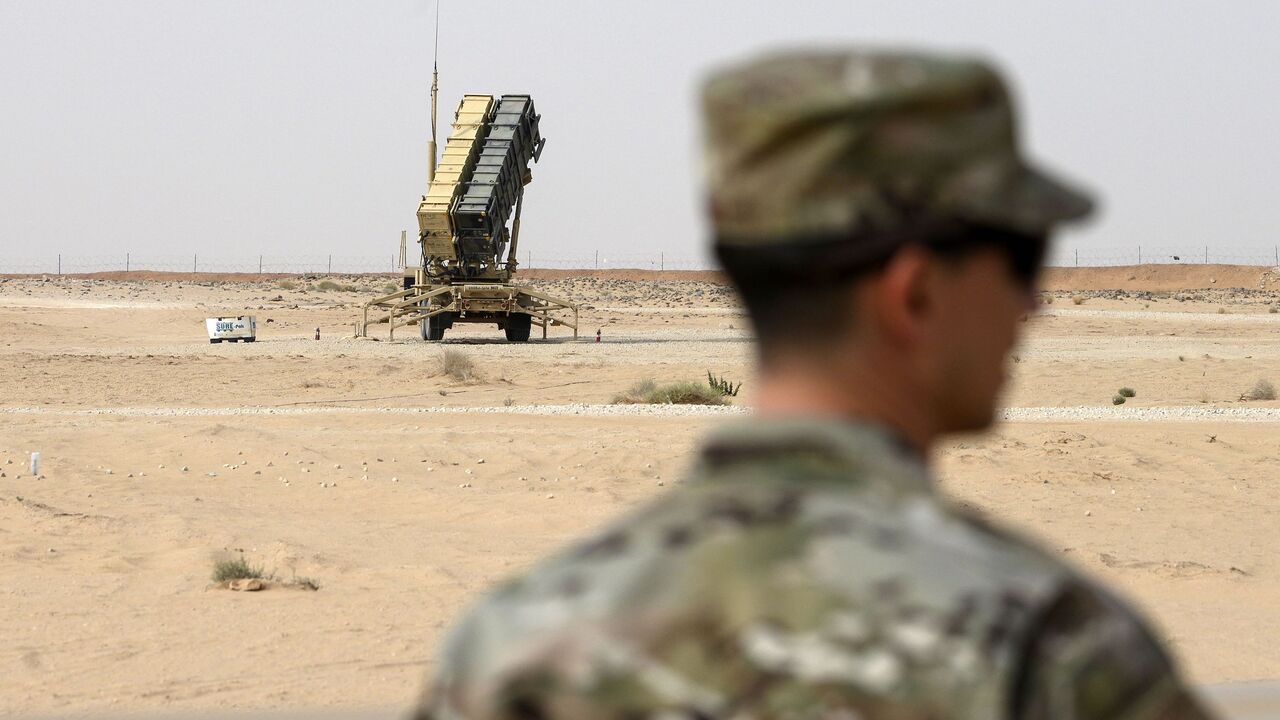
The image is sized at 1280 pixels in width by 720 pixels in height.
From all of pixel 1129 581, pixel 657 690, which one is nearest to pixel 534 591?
pixel 657 690

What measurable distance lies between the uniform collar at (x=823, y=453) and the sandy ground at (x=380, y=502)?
570 centimetres

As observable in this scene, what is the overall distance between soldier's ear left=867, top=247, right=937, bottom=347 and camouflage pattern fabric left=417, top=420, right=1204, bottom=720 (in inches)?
4.9

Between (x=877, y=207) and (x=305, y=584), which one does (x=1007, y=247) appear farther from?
(x=305, y=584)

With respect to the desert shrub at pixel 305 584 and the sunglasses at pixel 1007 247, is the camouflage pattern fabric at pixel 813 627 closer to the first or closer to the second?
the sunglasses at pixel 1007 247

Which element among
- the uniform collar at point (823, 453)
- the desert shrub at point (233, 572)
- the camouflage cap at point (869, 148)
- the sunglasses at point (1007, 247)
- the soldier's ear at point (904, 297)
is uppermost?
the camouflage cap at point (869, 148)

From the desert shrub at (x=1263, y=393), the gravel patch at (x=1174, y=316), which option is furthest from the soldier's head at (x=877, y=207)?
the gravel patch at (x=1174, y=316)

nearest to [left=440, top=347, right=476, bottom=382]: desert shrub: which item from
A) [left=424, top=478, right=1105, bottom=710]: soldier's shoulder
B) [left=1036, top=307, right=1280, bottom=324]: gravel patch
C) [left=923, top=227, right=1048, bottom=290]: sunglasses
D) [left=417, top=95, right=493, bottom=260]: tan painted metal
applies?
[left=417, top=95, right=493, bottom=260]: tan painted metal

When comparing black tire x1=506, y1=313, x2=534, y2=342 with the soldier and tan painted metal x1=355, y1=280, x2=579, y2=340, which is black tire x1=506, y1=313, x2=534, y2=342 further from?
the soldier

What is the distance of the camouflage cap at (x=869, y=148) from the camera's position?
1.23 metres

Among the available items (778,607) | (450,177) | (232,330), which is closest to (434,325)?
(450,177)

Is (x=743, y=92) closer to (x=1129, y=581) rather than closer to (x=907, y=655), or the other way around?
(x=907, y=655)

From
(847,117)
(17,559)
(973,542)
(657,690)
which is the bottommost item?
(17,559)

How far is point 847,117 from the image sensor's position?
123 cm

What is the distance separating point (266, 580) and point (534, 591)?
27.6ft
